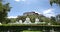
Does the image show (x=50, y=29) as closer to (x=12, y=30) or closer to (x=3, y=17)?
(x=12, y=30)

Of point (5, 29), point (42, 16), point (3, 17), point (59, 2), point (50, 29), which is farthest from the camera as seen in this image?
point (42, 16)

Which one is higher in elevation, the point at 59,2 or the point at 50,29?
the point at 59,2

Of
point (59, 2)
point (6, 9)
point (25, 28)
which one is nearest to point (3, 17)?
point (6, 9)

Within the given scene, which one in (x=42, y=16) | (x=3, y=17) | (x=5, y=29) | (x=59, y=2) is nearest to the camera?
(x=5, y=29)

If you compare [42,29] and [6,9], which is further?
[6,9]

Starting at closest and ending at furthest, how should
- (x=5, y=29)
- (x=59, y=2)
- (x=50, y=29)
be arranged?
(x=5, y=29) < (x=50, y=29) < (x=59, y=2)

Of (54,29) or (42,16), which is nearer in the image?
(54,29)

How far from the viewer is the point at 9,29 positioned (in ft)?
89.3

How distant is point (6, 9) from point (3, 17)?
270 centimetres

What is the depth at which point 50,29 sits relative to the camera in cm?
2897

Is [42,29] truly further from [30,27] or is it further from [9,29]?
[9,29]

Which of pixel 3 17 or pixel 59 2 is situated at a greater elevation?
pixel 59 2

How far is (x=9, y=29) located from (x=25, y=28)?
2638mm

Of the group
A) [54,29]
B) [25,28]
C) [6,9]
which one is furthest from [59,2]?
[6,9]
